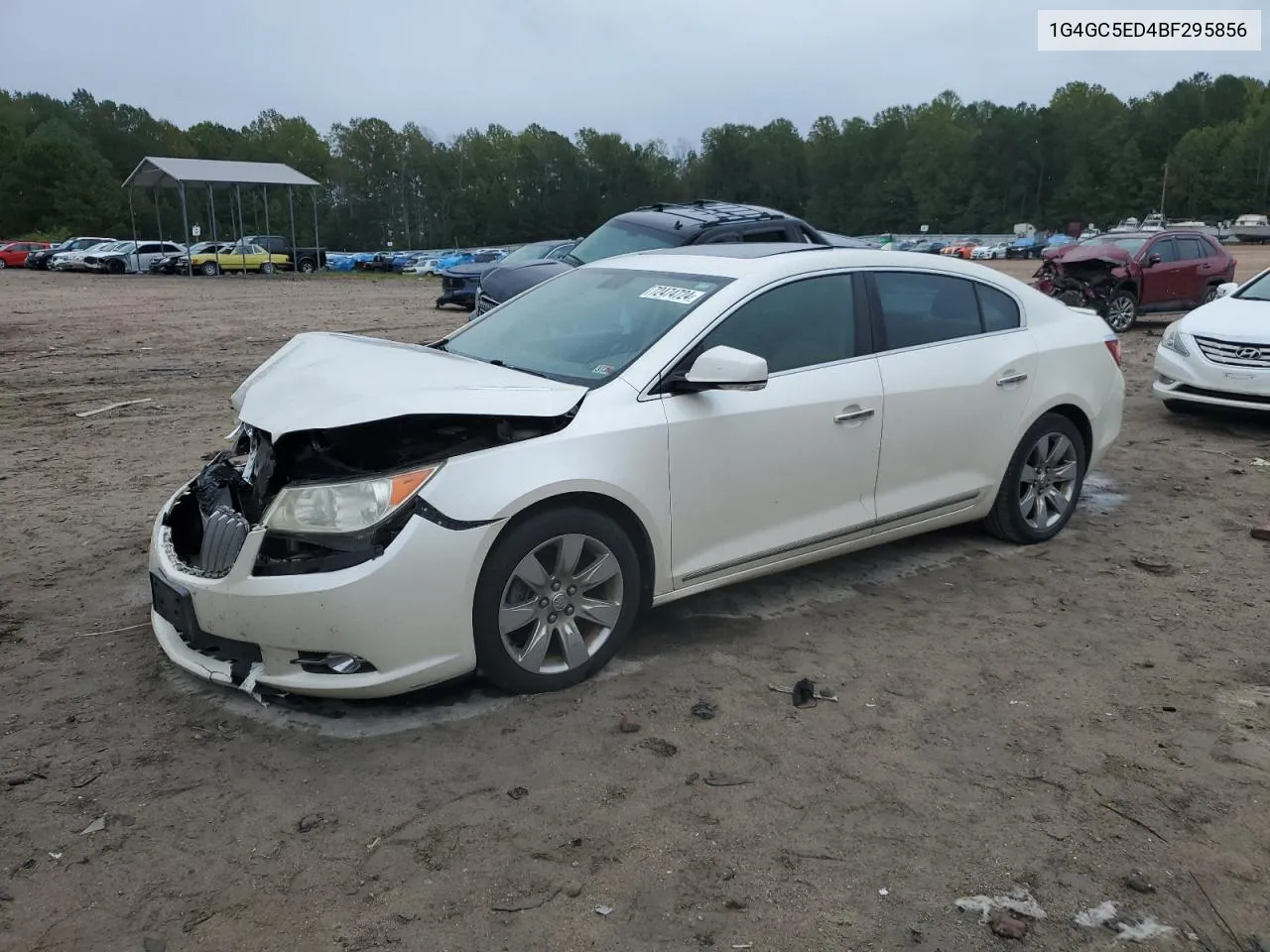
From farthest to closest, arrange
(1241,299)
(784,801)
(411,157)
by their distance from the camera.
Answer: (411,157)
(1241,299)
(784,801)

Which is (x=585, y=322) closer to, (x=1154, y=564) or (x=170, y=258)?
(x=1154, y=564)

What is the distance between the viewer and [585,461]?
3.75 m

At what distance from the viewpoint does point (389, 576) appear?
134 inches

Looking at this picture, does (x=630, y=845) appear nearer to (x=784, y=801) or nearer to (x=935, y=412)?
(x=784, y=801)

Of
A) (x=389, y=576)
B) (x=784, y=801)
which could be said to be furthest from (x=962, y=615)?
(x=389, y=576)

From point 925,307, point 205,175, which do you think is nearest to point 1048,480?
point 925,307

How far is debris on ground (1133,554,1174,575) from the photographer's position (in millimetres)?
5355

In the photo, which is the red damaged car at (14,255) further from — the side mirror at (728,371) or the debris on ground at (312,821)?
the debris on ground at (312,821)

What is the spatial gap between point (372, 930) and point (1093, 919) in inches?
73.2

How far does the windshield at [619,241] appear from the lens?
9781mm

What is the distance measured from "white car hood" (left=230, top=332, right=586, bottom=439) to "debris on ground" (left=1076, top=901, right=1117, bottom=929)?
7.36 ft

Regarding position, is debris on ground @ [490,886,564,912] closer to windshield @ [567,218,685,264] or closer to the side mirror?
the side mirror

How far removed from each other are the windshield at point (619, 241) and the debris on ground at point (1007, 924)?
299 inches

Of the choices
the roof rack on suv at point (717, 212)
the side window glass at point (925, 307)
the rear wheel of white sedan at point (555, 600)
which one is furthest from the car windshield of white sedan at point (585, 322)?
the roof rack on suv at point (717, 212)
